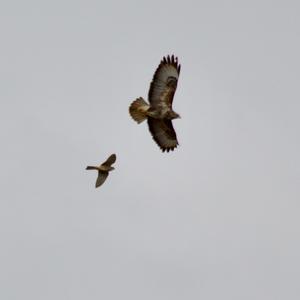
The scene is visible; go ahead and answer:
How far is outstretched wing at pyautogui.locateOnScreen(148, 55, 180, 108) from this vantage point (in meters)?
38.2

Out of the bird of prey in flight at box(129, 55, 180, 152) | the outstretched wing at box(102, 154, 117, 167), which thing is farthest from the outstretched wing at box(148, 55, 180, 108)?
the outstretched wing at box(102, 154, 117, 167)

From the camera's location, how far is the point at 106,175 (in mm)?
37125

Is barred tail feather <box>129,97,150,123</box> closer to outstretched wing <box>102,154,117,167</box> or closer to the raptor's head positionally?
the raptor's head

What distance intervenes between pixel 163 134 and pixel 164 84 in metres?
2.50

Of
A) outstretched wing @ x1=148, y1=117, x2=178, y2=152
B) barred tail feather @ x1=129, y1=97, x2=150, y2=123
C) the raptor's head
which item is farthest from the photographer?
outstretched wing @ x1=148, y1=117, x2=178, y2=152

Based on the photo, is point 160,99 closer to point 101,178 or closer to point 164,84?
point 164,84

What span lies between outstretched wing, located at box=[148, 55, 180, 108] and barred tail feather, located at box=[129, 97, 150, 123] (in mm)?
326

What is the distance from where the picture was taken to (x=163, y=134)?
39875 millimetres

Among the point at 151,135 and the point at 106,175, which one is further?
the point at 151,135

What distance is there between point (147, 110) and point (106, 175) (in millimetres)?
3112

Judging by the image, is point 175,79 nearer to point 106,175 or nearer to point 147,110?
point 147,110

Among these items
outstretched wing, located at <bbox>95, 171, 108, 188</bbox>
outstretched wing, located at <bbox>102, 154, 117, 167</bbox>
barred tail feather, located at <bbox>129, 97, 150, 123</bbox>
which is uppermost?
barred tail feather, located at <bbox>129, 97, 150, 123</bbox>

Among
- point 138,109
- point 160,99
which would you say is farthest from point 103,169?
point 160,99

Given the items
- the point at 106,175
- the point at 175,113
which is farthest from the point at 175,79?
the point at 106,175
